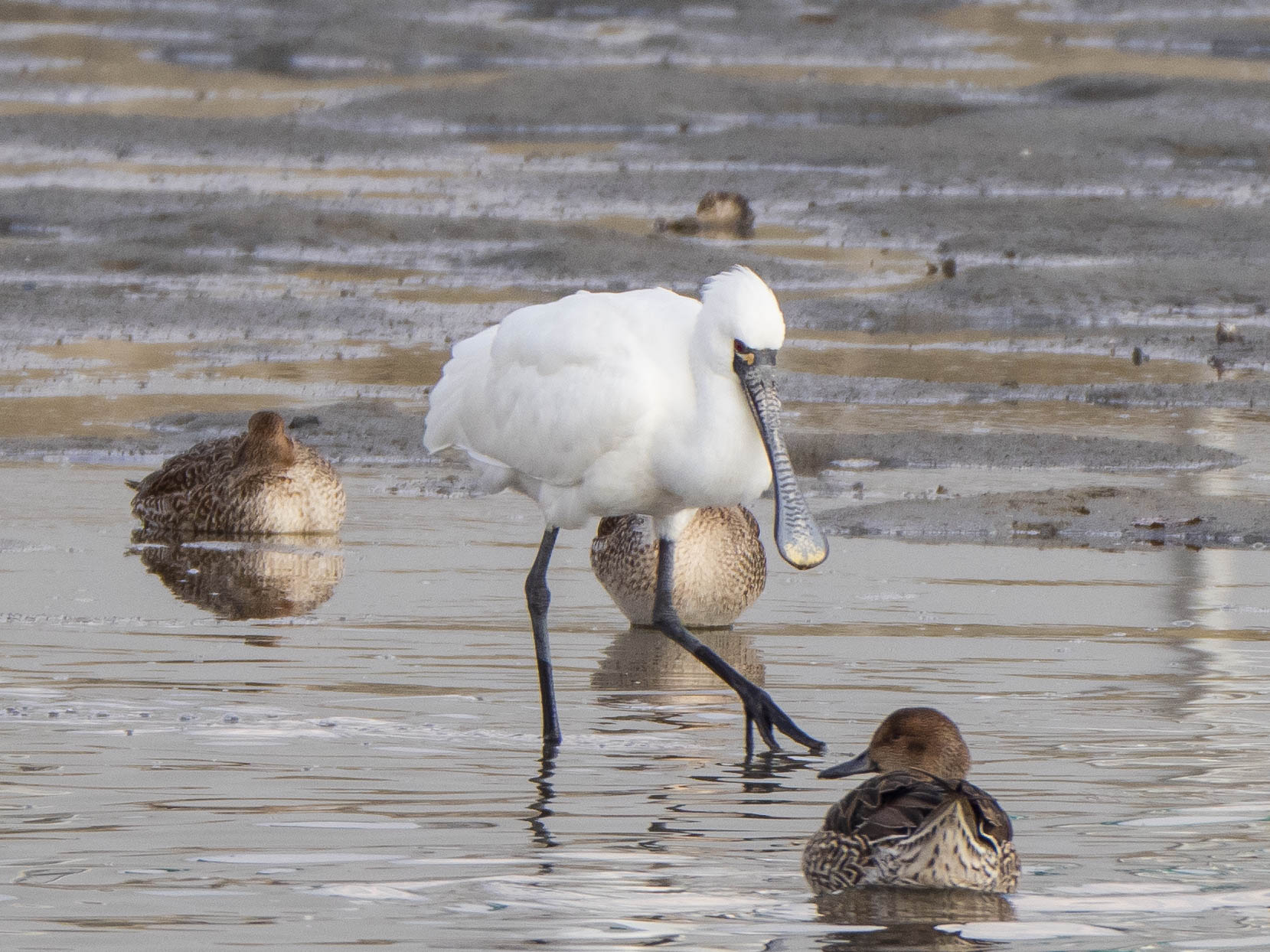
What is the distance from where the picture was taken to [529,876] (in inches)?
214

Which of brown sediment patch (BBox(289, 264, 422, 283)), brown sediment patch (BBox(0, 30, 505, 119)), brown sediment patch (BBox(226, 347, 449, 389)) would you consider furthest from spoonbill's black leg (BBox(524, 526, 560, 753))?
brown sediment patch (BBox(0, 30, 505, 119))

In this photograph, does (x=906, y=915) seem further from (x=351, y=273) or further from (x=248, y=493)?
(x=351, y=273)

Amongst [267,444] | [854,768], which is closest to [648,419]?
[854,768]

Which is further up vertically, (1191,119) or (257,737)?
(1191,119)

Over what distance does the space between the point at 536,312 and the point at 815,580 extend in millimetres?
2001

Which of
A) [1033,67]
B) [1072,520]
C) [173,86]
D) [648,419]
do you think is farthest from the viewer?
[1033,67]

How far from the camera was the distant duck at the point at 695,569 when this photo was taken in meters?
8.26

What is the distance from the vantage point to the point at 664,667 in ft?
25.9

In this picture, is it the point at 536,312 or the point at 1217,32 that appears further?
the point at 1217,32

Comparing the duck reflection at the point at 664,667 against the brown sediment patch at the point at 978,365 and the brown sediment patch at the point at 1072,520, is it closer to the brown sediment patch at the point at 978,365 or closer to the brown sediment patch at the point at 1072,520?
the brown sediment patch at the point at 1072,520

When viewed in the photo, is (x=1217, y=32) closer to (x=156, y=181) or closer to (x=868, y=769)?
(x=156, y=181)

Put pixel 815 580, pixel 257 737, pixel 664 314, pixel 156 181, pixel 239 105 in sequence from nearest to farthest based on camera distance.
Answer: pixel 257 737
pixel 664 314
pixel 815 580
pixel 156 181
pixel 239 105

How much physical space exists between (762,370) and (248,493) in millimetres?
3892

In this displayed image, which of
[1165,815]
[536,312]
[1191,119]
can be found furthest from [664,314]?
[1191,119]
